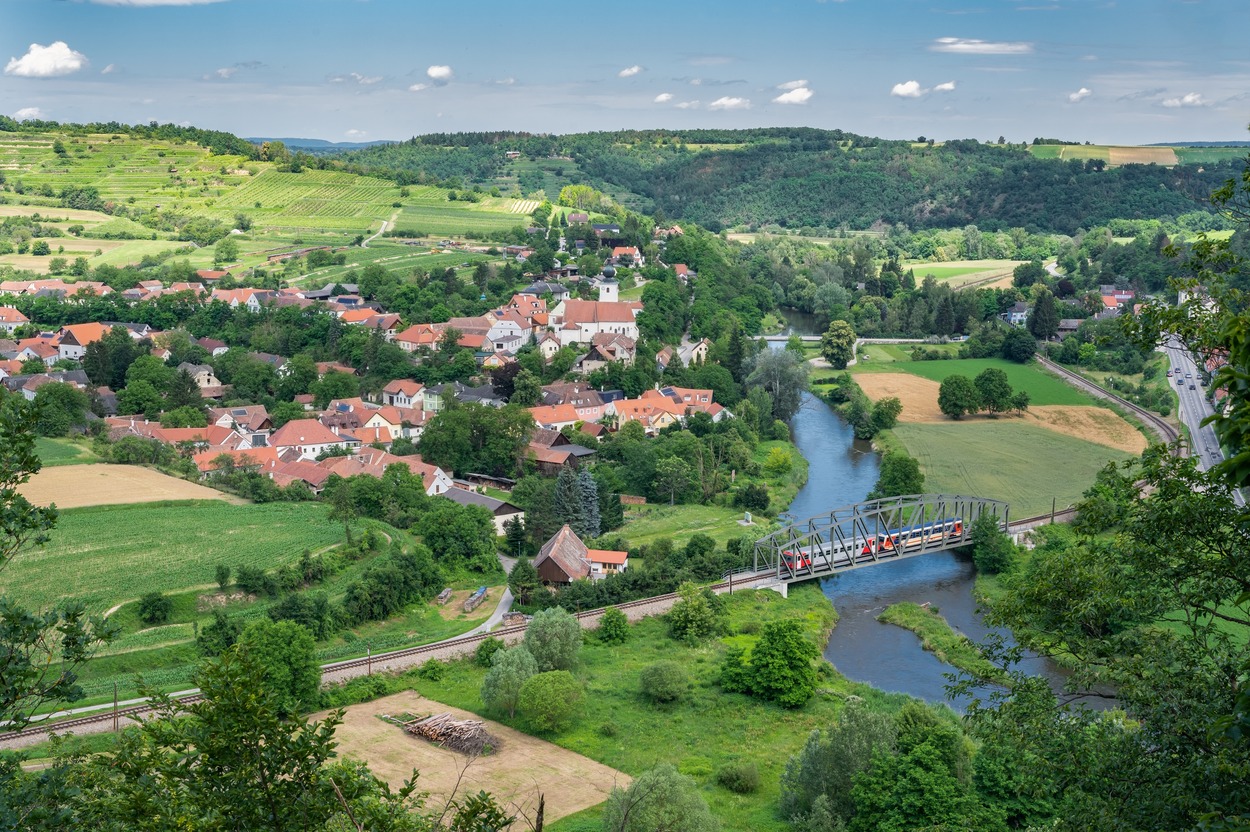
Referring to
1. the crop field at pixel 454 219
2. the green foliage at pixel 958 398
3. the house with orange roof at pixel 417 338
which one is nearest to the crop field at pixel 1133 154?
the crop field at pixel 454 219

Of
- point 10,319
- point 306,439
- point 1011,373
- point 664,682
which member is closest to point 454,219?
point 10,319

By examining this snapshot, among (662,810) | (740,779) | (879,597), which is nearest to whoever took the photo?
(662,810)

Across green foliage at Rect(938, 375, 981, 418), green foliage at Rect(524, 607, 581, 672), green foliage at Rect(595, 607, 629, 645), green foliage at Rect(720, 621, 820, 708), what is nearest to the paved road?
green foliage at Rect(938, 375, 981, 418)

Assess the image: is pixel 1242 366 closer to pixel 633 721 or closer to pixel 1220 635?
pixel 1220 635

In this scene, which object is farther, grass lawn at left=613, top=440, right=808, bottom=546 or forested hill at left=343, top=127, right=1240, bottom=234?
forested hill at left=343, top=127, right=1240, bottom=234

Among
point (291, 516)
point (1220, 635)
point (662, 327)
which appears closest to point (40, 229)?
point (662, 327)

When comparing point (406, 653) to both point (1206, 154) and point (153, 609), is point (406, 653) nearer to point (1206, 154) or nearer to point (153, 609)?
point (153, 609)

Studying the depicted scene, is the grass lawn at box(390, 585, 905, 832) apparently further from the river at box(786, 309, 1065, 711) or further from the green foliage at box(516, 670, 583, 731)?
the river at box(786, 309, 1065, 711)

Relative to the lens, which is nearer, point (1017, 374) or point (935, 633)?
point (935, 633)
